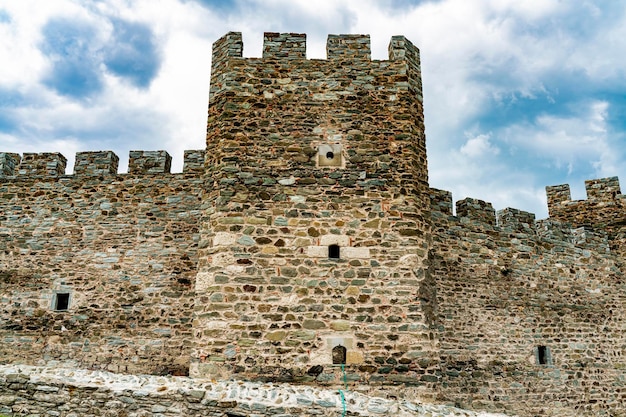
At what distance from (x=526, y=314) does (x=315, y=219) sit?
6.02 meters

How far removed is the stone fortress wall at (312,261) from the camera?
7.26 metres

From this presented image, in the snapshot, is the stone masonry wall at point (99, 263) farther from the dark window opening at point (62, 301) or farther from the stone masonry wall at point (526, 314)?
the stone masonry wall at point (526, 314)

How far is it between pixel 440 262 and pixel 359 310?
3696 millimetres

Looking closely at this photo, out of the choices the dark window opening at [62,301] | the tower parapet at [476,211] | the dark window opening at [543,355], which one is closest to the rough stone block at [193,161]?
the dark window opening at [62,301]

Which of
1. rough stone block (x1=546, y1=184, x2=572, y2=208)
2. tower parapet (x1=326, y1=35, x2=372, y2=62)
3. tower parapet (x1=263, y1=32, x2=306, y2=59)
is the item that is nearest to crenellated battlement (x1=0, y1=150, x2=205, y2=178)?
tower parapet (x1=263, y1=32, x2=306, y2=59)

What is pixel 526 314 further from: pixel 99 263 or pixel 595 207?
pixel 99 263

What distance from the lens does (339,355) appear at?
23.5 feet

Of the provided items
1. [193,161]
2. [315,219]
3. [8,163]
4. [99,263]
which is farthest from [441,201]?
[8,163]

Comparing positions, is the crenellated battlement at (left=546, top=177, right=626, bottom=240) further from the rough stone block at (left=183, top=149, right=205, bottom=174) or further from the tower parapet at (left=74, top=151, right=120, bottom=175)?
the tower parapet at (left=74, top=151, right=120, bottom=175)

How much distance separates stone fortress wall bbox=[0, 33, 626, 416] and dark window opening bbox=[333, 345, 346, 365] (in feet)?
0.13

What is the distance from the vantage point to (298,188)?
307 inches

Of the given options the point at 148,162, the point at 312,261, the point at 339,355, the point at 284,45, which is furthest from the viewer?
the point at 148,162

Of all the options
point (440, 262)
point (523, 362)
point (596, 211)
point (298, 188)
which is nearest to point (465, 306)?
point (440, 262)

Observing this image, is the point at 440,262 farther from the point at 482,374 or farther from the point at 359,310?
the point at 359,310
